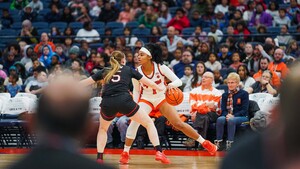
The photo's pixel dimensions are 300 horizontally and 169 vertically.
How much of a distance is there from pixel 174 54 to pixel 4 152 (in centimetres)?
481

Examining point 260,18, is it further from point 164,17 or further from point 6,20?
point 6,20

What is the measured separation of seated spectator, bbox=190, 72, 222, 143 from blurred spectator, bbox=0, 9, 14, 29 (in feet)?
27.8

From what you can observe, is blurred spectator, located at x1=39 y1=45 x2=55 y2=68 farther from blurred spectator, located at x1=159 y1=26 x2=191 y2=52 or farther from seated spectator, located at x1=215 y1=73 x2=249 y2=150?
seated spectator, located at x1=215 y1=73 x2=249 y2=150

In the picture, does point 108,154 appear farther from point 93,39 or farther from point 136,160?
point 93,39

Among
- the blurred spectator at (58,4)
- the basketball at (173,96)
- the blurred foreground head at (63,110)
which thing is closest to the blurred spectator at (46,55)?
the blurred spectator at (58,4)

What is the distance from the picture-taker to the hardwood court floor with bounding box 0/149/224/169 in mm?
10438

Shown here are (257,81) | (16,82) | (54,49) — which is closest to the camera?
(257,81)

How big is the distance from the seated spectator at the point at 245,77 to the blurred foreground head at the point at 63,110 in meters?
11.5

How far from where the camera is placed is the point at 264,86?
1346 centimetres

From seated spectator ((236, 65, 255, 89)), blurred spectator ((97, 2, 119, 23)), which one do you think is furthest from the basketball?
blurred spectator ((97, 2, 119, 23))

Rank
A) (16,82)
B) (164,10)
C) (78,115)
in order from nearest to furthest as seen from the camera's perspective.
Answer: (78,115) → (16,82) → (164,10)

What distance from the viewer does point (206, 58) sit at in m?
15.8

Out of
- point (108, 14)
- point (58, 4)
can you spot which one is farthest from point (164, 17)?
point (58, 4)

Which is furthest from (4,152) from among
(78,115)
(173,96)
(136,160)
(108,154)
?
(78,115)
